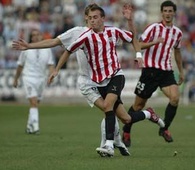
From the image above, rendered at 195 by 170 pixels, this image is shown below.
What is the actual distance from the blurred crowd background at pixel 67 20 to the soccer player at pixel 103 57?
18396 mm

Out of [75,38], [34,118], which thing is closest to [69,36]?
[75,38]

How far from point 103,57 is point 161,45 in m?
3.40

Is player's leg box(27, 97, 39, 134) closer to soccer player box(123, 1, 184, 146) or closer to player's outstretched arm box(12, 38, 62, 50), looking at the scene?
soccer player box(123, 1, 184, 146)

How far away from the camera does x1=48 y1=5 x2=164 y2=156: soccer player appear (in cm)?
1130

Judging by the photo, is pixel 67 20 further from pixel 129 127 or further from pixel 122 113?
pixel 122 113

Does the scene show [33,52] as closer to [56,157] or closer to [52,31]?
A: [56,157]

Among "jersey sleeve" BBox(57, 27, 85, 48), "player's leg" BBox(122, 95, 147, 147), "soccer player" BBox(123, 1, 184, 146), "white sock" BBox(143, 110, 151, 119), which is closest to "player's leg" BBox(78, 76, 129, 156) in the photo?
"jersey sleeve" BBox(57, 27, 85, 48)

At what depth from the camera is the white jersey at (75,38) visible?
11.6 m

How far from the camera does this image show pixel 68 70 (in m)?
29.9

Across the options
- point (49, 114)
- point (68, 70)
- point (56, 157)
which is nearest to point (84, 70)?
point (56, 157)

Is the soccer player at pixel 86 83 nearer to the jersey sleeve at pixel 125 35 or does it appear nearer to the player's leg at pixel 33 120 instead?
the jersey sleeve at pixel 125 35

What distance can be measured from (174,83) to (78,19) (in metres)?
19.8

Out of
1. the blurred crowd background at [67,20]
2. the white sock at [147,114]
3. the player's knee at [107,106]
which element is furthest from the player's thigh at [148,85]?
the blurred crowd background at [67,20]

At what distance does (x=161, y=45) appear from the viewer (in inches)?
578
